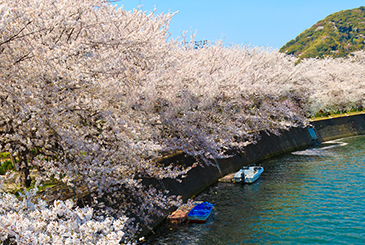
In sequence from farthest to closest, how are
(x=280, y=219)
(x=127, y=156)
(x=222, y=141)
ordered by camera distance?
1. (x=222, y=141)
2. (x=280, y=219)
3. (x=127, y=156)

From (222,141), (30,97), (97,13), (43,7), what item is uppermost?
(97,13)

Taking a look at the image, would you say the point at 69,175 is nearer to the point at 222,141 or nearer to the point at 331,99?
the point at 222,141

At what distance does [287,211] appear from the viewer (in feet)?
67.9

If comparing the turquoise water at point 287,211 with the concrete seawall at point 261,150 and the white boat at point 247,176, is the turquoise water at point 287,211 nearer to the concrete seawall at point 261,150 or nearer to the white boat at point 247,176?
the white boat at point 247,176

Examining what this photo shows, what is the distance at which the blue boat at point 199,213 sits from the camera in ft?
65.6

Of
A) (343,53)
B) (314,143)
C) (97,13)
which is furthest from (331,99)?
(343,53)

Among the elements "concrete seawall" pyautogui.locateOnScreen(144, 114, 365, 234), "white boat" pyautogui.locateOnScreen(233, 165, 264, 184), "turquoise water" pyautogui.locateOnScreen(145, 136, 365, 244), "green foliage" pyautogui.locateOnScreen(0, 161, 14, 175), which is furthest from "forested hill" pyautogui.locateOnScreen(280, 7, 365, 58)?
"green foliage" pyautogui.locateOnScreen(0, 161, 14, 175)

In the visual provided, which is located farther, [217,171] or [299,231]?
[217,171]

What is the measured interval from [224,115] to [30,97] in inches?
878

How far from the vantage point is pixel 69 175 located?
11.0 m

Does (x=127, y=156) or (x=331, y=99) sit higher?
(x=127, y=156)

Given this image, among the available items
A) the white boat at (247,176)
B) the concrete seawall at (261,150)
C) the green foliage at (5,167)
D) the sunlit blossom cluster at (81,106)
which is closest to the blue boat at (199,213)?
the concrete seawall at (261,150)

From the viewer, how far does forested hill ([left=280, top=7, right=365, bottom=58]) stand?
133 metres

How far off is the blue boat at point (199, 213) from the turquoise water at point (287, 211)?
1.47 feet
